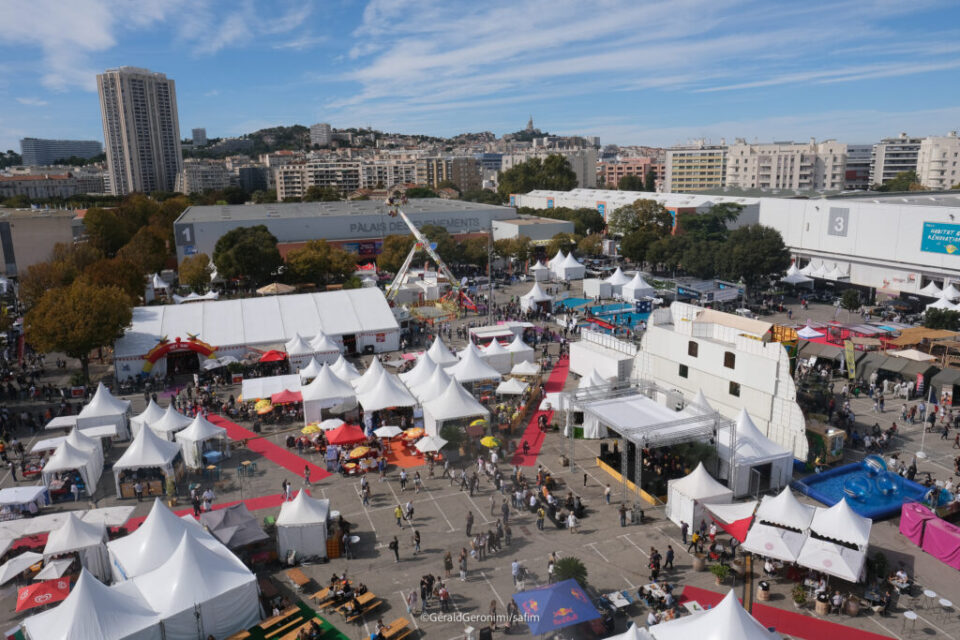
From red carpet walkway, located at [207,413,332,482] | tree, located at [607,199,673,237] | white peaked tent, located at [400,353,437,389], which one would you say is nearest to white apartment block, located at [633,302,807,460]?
white peaked tent, located at [400,353,437,389]

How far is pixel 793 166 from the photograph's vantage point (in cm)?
11462

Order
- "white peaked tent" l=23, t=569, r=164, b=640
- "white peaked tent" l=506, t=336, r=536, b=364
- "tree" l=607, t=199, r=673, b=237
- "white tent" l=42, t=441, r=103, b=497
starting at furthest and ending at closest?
"tree" l=607, t=199, r=673, b=237 → "white peaked tent" l=506, t=336, r=536, b=364 → "white tent" l=42, t=441, r=103, b=497 → "white peaked tent" l=23, t=569, r=164, b=640

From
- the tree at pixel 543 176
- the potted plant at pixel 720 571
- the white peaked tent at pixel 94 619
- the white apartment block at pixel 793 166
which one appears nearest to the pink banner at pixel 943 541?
the potted plant at pixel 720 571

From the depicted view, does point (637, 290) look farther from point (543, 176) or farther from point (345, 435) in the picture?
point (543, 176)

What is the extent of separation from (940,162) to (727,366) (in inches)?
4606

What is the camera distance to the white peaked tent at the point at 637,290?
1800 inches

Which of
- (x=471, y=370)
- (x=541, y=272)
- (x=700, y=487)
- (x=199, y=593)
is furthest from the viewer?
(x=541, y=272)

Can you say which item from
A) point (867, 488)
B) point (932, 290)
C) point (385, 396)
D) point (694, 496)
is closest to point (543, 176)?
point (932, 290)

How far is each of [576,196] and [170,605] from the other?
77734 mm

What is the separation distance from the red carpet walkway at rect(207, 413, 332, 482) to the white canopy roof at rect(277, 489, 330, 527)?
471 centimetres

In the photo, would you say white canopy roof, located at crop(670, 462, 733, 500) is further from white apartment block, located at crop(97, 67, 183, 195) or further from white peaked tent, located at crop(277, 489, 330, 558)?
white apartment block, located at crop(97, 67, 183, 195)

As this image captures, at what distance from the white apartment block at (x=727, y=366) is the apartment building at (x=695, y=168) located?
4087 inches

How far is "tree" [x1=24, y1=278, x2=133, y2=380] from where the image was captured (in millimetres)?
29438

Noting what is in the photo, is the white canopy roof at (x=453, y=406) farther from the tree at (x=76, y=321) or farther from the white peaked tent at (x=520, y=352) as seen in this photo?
the tree at (x=76, y=321)
